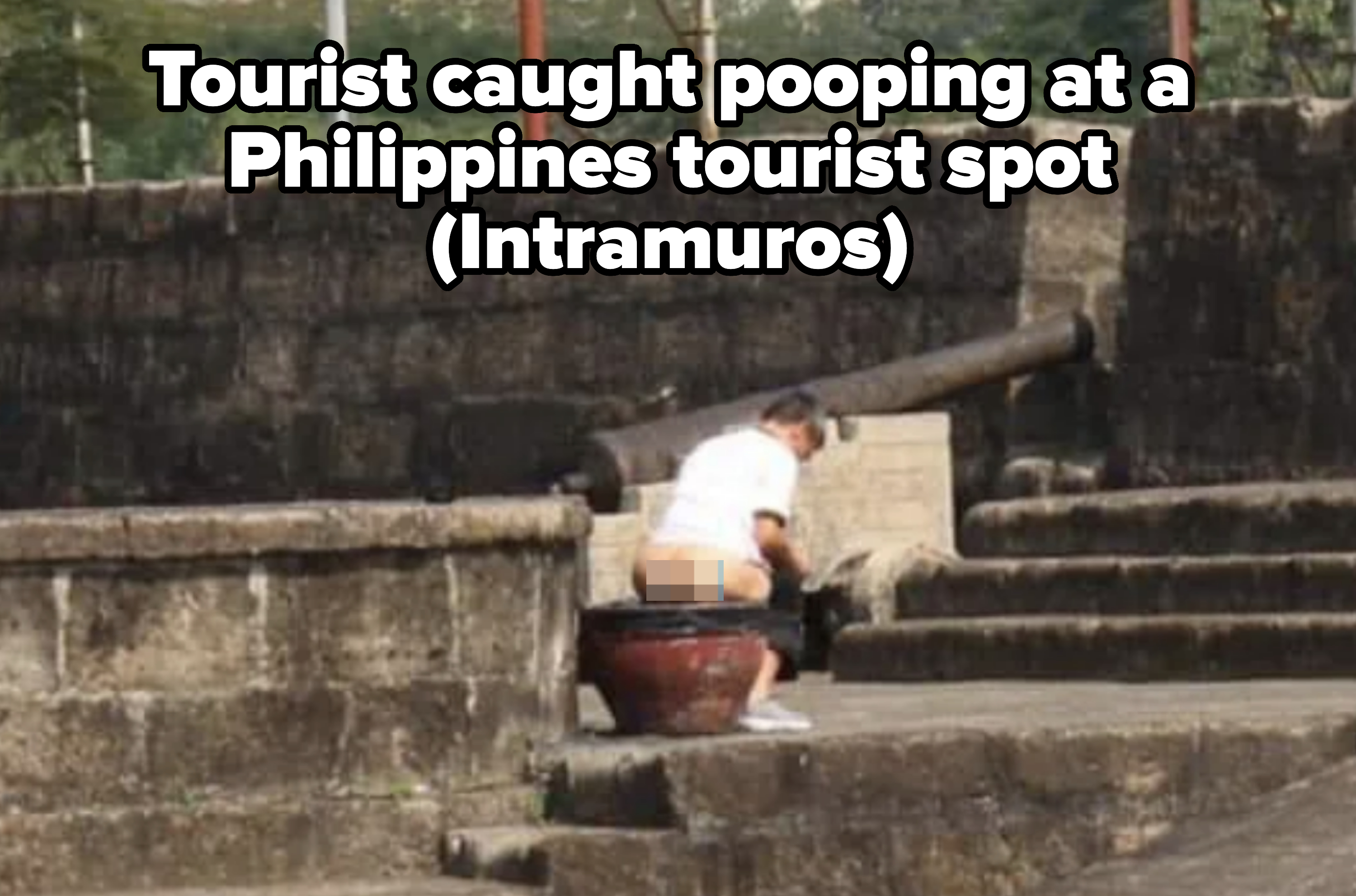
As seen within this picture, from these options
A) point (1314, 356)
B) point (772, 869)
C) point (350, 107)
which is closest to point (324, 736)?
point (772, 869)

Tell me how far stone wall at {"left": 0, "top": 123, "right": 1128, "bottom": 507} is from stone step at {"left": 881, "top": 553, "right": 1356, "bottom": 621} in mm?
2482

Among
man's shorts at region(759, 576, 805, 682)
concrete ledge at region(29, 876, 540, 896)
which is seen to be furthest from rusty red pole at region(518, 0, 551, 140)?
concrete ledge at region(29, 876, 540, 896)

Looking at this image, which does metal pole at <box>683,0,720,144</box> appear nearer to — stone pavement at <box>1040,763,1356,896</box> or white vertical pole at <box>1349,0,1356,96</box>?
white vertical pole at <box>1349,0,1356,96</box>

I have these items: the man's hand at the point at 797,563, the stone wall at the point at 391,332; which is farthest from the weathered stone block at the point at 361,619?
the stone wall at the point at 391,332

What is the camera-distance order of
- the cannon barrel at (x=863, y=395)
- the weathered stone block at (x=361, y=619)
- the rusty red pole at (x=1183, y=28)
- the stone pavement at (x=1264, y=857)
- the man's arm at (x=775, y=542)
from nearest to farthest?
the stone pavement at (x=1264, y=857) < the weathered stone block at (x=361, y=619) < the man's arm at (x=775, y=542) < the cannon barrel at (x=863, y=395) < the rusty red pole at (x=1183, y=28)

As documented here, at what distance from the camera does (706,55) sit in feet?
Result: 73.9

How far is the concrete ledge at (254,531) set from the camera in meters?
11.8

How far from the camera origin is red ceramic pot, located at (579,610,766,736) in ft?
39.2

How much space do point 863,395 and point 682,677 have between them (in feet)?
17.5

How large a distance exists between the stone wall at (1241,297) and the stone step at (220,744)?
5.55 metres

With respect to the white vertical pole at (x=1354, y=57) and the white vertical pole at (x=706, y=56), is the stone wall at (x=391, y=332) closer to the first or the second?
the white vertical pole at (x=706, y=56)

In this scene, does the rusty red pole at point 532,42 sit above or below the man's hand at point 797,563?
above

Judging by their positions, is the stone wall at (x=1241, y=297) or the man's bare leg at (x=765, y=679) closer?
the man's bare leg at (x=765, y=679)

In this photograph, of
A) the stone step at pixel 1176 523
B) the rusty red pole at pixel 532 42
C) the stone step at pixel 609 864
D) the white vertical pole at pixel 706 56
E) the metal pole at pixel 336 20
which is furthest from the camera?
the metal pole at pixel 336 20
